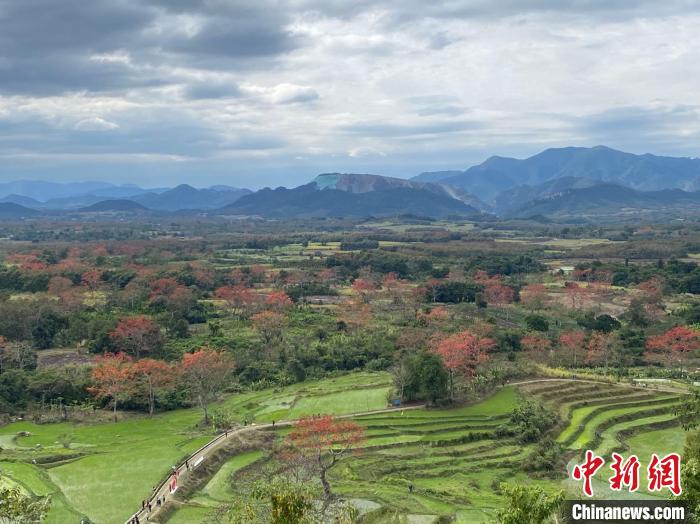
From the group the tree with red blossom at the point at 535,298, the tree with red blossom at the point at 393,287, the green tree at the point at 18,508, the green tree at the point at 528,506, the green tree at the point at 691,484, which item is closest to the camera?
the green tree at the point at 691,484

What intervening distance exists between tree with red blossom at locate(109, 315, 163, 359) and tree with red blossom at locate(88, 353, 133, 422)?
1098 centimetres

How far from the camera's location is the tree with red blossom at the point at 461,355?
4624cm

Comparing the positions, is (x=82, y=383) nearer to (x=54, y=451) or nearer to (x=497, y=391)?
(x=54, y=451)

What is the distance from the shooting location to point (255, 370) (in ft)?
184

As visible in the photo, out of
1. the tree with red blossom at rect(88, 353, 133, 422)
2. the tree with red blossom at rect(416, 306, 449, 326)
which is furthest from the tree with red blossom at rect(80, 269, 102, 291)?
the tree with red blossom at rect(416, 306, 449, 326)

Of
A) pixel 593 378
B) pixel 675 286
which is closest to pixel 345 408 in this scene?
pixel 593 378

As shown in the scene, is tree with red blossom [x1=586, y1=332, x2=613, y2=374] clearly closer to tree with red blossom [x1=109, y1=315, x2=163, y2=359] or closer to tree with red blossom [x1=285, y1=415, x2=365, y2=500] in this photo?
tree with red blossom [x1=285, y1=415, x2=365, y2=500]

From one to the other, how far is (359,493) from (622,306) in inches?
2538

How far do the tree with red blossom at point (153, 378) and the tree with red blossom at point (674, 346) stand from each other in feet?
141

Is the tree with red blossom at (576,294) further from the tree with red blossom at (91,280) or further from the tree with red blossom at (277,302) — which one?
the tree with red blossom at (91,280)

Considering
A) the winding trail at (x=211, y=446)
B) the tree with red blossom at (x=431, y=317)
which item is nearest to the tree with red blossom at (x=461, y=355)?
the winding trail at (x=211, y=446)

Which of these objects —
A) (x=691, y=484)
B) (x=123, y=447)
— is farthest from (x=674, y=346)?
(x=123, y=447)

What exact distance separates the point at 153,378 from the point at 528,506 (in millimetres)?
36179

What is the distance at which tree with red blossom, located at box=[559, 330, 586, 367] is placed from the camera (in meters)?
57.8
